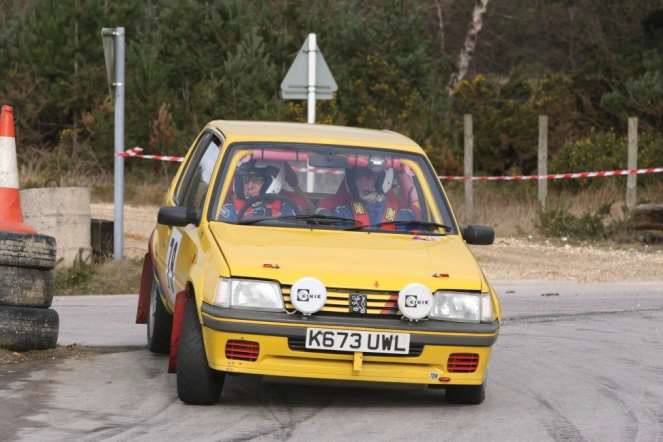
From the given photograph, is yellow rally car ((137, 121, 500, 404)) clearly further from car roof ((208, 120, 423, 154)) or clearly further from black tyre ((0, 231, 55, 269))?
Result: black tyre ((0, 231, 55, 269))

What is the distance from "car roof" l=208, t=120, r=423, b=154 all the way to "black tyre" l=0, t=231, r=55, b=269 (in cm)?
133

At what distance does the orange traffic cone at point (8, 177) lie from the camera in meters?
10.6

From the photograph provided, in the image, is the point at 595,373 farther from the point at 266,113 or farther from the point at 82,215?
the point at 266,113

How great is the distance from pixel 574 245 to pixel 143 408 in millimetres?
13800

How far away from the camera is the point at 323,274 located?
25.4ft

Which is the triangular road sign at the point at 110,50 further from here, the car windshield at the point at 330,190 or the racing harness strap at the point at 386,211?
the racing harness strap at the point at 386,211

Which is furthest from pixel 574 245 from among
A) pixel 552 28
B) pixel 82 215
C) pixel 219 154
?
pixel 552 28

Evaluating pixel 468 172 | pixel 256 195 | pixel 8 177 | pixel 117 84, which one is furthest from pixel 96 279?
pixel 468 172

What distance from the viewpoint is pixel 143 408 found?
7969 mm

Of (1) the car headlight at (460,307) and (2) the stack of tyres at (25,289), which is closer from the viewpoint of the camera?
(1) the car headlight at (460,307)

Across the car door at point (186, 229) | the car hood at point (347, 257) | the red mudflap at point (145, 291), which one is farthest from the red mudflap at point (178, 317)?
the red mudflap at point (145, 291)

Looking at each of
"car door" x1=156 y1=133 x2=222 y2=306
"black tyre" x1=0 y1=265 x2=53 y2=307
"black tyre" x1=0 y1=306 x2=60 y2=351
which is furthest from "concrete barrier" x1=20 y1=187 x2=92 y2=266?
"black tyre" x1=0 y1=265 x2=53 y2=307

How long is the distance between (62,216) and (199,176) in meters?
6.28

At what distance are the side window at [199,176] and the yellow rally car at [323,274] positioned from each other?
6 cm
